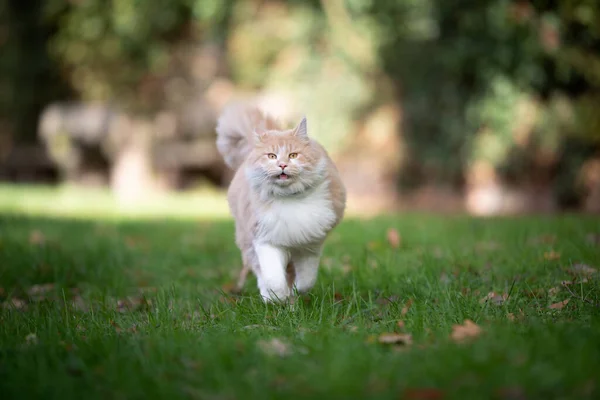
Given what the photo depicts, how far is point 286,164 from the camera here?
2803 millimetres

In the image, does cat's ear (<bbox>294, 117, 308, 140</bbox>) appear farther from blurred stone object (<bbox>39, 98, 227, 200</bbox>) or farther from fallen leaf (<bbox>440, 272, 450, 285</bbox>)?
blurred stone object (<bbox>39, 98, 227, 200</bbox>)

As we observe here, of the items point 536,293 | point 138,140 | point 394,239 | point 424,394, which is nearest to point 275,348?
point 424,394

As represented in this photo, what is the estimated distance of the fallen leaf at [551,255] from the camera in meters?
3.56

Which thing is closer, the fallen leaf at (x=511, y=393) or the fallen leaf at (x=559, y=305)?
the fallen leaf at (x=511, y=393)

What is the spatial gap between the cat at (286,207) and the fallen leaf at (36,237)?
8.90ft

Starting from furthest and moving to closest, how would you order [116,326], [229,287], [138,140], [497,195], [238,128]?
1. [138,140]
2. [497,195]
3. [229,287]
4. [238,128]
5. [116,326]

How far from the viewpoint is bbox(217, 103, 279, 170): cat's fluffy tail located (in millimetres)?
3475

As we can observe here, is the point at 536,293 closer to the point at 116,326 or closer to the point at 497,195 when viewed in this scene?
the point at 116,326

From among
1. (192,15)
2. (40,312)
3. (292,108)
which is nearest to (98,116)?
(192,15)

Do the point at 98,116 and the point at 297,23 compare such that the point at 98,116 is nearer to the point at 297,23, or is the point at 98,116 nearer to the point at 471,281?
the point at 297,23

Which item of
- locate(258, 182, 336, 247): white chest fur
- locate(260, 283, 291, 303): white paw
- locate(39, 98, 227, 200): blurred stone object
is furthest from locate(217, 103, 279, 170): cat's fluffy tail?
locate(39, 98, 227, 200): blurred stone object

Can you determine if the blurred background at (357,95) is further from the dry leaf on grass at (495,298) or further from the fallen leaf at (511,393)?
the fallen leaf at (511,393)

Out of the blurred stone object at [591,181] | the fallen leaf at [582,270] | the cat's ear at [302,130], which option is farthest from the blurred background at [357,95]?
the cat's ear at [302,130]

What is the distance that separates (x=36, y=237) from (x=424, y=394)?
4749 millimetres
